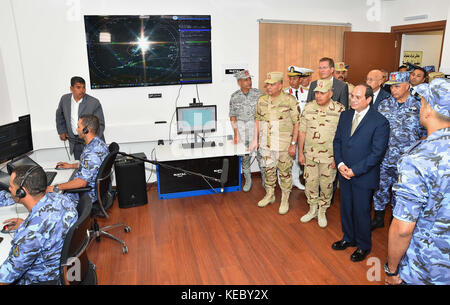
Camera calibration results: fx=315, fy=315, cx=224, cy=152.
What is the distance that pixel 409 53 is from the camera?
5734 millimetres

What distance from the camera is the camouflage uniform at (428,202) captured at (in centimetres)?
135

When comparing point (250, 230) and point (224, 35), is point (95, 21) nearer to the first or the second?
point (224, 35)

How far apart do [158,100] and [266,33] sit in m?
1.95

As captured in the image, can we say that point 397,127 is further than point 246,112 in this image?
No

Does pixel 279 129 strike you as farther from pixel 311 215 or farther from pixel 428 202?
pixel 428 202

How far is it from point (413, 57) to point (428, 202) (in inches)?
216

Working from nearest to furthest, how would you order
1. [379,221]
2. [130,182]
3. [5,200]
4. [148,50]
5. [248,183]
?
[5,200] < [379,221] < [130,182] < [148,50] < [248,183]

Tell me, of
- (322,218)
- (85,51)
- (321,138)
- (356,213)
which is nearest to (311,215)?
(322,218)

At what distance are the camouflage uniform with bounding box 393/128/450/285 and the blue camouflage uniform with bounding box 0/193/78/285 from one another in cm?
175

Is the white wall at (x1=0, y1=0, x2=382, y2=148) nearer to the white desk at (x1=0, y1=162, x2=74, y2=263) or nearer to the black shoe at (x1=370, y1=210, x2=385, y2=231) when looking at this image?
the white desk at (x1=0, y1=162, x2=74, y2=263)

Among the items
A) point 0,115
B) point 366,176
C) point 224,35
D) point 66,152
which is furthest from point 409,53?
point 0,115

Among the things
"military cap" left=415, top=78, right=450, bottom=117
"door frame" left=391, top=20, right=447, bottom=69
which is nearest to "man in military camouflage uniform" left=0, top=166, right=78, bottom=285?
"military cap" left=415, top=78, right=450, bottom=117

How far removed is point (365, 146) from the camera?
265 centimetres

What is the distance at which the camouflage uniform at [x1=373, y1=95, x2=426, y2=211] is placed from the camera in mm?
3117
